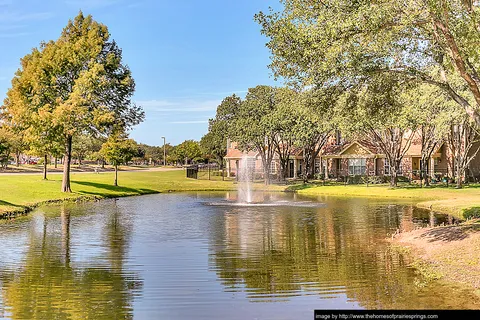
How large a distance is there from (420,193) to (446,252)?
1158 inches

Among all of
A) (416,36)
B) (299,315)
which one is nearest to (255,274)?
(299,315)

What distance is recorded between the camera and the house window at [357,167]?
202 feet

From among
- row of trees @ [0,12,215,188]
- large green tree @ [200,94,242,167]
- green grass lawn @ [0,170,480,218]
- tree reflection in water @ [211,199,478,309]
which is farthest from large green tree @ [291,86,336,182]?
large green tree @ [200,94,242,167]

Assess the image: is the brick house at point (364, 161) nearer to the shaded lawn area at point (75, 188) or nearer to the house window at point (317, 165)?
the house window at point (317, 165)

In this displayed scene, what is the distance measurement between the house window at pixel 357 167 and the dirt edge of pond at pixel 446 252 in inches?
1654

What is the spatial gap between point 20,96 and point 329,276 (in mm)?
33409

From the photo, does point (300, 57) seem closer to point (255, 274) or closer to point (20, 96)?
point (255, 274)

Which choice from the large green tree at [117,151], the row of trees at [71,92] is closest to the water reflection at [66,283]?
the row of trees at [71,92]

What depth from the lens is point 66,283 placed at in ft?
42.0

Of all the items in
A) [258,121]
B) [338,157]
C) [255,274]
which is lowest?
[255,274]

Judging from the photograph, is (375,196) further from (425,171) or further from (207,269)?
(207,269)

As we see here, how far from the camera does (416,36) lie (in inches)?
648

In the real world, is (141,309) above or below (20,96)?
below

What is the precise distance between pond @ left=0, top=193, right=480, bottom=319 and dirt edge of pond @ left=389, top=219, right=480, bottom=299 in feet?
1.71
